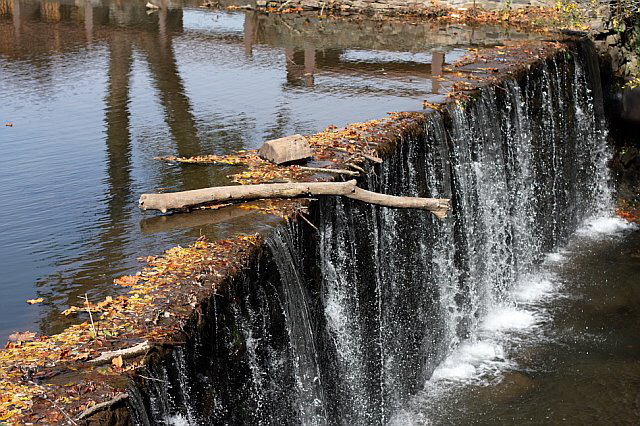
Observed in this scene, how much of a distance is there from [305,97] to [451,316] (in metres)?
4.18

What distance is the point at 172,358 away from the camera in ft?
19.7

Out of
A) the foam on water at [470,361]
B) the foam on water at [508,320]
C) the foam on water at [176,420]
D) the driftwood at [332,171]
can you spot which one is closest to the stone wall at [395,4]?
the foam on water at [508,320]

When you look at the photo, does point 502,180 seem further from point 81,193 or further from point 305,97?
point 81,193

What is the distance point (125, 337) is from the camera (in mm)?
6105

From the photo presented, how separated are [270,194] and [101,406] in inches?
143

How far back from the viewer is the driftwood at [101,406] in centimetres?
519

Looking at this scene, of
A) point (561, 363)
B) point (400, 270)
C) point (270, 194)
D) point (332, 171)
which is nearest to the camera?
point (270, 194)

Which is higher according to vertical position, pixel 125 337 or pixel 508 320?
pixel 125 337

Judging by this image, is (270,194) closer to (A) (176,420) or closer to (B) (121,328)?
(B) (121,328)

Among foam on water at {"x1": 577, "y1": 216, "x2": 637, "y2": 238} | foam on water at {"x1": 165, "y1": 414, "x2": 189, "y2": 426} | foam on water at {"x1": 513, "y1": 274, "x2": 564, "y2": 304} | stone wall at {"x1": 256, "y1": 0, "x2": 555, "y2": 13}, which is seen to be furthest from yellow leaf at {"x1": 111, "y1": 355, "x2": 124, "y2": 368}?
stone wall at {"x1": 256, "y1": 0, "x2": 555, "y2": 13}

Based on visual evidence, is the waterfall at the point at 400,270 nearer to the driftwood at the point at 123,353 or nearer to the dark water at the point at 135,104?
the driftwood at the point at 123,353

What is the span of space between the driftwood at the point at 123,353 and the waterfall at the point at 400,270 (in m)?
0.11

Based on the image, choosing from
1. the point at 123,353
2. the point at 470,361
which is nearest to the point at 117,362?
the point at 123,353

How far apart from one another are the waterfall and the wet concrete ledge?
0.30 feet
